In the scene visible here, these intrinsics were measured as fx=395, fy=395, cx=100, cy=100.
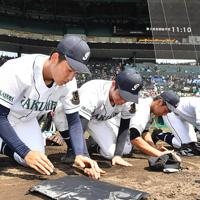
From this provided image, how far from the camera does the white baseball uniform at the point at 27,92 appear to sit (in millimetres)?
2975

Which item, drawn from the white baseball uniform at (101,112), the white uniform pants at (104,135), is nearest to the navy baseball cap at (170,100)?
the white baseball uniform at (101,112)

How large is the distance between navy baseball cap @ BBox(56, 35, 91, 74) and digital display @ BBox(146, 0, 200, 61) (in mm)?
12200

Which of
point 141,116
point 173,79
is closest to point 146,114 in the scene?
point 141,116

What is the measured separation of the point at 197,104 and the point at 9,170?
128 inches

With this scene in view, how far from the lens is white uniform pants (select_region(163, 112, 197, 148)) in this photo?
599 cm

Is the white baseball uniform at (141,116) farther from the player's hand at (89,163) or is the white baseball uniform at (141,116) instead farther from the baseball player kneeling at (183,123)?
the player's hand at (89,163)

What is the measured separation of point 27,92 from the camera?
3.10 m

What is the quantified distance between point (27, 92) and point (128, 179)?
3.76 ft

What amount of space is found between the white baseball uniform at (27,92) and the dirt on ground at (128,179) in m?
0.31

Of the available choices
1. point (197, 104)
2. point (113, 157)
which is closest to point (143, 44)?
point (197, 104)

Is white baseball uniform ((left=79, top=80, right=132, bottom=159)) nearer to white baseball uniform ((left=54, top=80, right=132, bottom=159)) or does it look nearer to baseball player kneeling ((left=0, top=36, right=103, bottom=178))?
white baseball uniform ((left=54, top=80, right=132, bottom=159))

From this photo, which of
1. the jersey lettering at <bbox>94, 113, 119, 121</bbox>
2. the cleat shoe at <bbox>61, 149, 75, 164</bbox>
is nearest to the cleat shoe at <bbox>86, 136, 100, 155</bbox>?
the jersey lettering at <bbox>94, 113, 119, 121</bbox>

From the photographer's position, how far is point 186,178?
3557 mm

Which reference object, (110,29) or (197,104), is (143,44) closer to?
(110,29)
